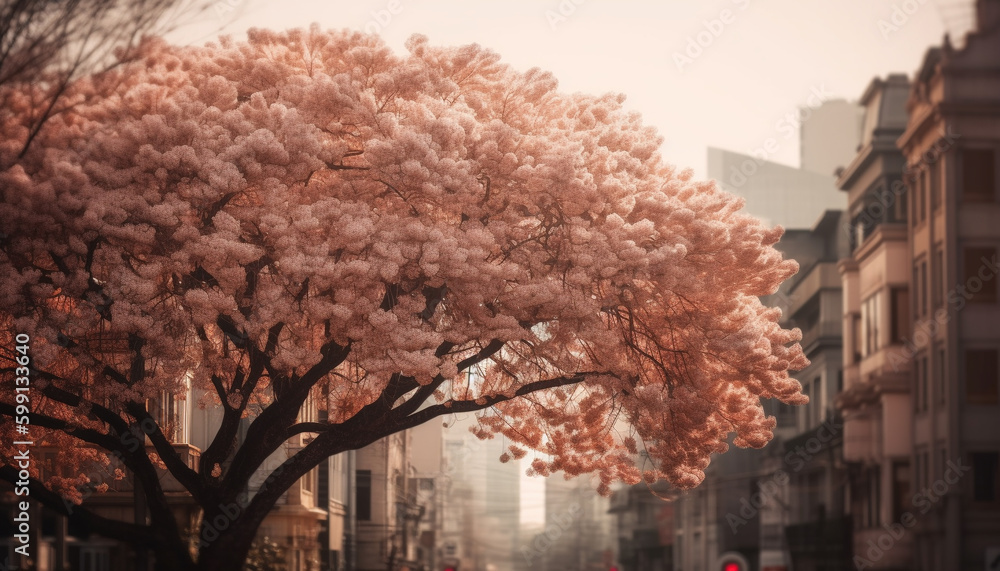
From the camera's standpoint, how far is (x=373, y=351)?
17141mm

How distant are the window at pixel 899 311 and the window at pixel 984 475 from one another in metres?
6.28

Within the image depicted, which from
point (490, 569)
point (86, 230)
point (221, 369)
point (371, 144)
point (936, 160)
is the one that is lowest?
point (490, 569)

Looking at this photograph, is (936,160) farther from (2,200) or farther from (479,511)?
(479,511)

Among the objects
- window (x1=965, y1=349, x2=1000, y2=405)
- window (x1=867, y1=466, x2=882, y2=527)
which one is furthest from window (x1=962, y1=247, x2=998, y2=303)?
window (x1=867, y1=466, x2=882, y2=527)

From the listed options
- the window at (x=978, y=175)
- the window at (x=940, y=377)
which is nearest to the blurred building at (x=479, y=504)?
the window at (x=940, y=377)

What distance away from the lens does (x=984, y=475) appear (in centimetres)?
3581

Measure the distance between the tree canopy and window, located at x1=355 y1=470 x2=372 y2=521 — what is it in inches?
1599

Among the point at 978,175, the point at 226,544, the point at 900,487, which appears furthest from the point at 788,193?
the point at 226,544

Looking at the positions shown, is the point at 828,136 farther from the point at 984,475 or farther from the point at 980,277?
the point at 984,475

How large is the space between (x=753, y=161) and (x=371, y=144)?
190 feet

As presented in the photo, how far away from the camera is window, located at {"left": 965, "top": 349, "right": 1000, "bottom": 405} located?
36.2 metres

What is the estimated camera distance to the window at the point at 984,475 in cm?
3559

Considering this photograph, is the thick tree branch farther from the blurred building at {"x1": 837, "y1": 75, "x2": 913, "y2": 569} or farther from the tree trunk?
the blurred building at {"x1": 837, "y1": 75, "x2": 913, "y2": 569}

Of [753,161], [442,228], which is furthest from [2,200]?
[753,161]
